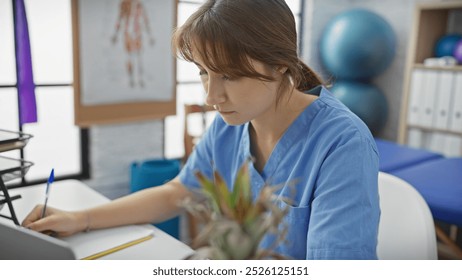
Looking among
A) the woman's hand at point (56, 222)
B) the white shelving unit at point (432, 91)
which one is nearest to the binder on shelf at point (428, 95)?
the white shelving unit at point (432, 91)

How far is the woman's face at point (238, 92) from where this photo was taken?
0.53 metres

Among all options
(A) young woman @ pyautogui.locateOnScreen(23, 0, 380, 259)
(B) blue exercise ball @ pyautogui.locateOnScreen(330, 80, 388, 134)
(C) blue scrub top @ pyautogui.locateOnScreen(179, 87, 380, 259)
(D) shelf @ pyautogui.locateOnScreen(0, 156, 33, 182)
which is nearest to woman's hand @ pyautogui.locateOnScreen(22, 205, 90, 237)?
(A) young woman @ pyautogui.locateOnScreen(23, 0, 380, 259)

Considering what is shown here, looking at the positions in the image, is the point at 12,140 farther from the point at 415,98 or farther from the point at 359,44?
the point at 415,98

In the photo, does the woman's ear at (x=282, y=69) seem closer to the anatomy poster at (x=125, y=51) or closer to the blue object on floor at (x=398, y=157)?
the blue object on floor at (x=398, y=157)

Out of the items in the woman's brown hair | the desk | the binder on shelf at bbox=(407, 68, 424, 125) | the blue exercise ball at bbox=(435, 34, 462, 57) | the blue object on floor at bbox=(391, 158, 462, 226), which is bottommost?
the blue object on floor at bbox=(391, 158, 462, 226)

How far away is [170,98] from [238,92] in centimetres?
147

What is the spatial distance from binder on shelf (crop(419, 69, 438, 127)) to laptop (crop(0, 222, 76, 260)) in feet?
7.40

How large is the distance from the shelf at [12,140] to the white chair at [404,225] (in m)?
0.55

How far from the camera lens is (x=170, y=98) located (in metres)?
2.00

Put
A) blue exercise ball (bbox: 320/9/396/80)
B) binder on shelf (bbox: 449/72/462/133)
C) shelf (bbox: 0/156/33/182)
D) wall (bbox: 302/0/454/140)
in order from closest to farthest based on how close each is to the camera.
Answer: shelf (bbox: 0/156/33/182), binder on shelf (bbox: 449/72/462/133), blue exercise ball (bbox: 320/9/396/80), wall (bbox: 302/0/454/140)

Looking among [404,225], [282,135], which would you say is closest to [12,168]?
[282,135]

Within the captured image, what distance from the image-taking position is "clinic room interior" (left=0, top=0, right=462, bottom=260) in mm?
721

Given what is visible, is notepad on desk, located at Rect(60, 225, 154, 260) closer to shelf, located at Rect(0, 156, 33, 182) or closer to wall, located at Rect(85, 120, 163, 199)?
shelf, located at Rect(0, 156, 33, 182)

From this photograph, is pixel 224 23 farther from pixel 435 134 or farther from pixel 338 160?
pixel 435 134
